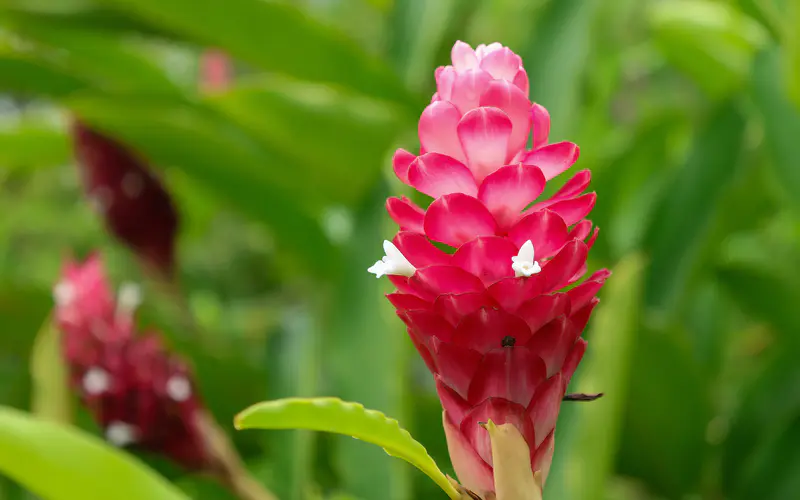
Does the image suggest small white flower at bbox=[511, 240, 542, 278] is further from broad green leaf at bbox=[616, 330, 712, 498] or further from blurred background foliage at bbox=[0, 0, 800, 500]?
broad green leaf at bbox=[616, 330, 712, 498]

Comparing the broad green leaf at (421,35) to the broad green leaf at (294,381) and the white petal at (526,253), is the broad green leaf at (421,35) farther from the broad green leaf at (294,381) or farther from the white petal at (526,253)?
the white petal at (526,253)

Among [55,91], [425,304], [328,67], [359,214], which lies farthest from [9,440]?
[55,91]

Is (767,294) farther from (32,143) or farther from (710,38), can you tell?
(32,143)

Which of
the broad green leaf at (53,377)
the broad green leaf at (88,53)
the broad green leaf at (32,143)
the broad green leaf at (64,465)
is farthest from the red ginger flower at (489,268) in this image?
the broad green leaf at (32,143)

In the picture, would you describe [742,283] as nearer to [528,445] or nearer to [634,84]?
[528,445]

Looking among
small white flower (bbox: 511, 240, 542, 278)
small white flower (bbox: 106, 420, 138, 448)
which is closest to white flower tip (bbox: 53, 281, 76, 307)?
small white flower (bbox: 106, 420, 138, 448)

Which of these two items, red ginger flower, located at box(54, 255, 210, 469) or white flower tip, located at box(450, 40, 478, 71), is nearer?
white flower tip, located at box(450, 40, 478, 71)
